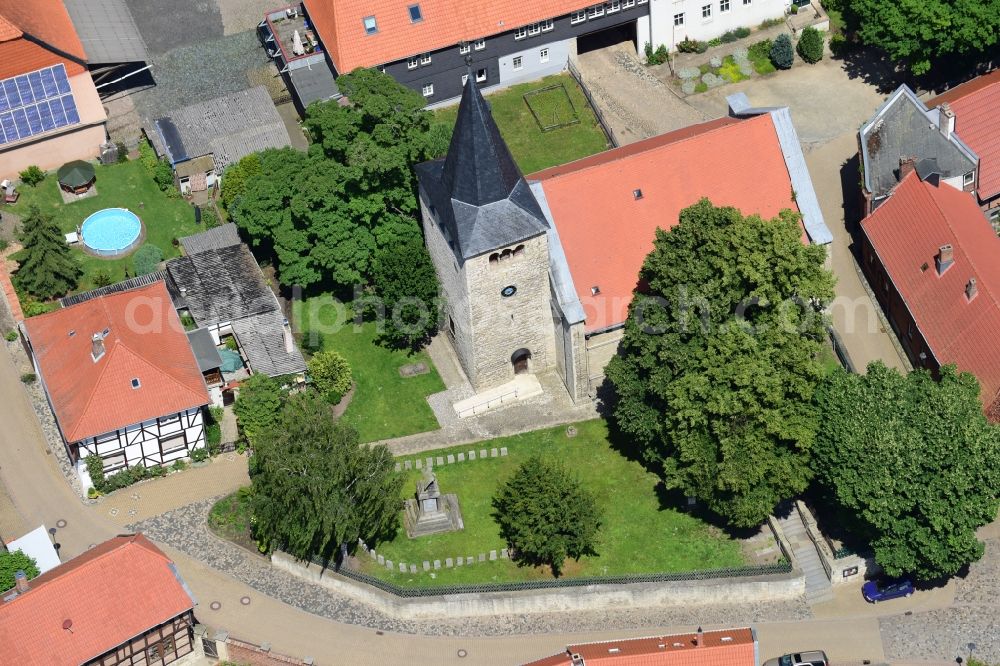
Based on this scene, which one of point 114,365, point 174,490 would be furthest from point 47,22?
point 174,490

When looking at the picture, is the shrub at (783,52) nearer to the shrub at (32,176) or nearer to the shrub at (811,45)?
the shrub at (811,45)

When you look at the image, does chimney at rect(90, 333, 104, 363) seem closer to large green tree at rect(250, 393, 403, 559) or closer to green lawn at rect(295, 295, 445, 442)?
large green tree at rect(250, 393, 403, 559)

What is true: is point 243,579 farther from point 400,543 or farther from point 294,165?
point 294,165

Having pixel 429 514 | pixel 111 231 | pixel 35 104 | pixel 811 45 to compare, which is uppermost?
pixel 35 104

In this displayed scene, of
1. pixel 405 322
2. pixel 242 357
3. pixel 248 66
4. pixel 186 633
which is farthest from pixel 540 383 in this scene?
pixel 248 66

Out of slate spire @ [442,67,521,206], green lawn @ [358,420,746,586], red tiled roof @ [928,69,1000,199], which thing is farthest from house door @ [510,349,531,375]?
red tiled roof @ [928,69,1000,199]

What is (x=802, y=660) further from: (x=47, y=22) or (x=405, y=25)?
(x=47, y=22)
